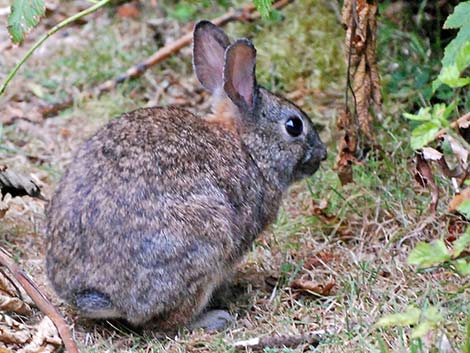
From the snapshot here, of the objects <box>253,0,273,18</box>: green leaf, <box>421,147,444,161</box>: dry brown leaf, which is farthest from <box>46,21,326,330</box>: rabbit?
<box>421,147,444,161</box>: dry brown leaf

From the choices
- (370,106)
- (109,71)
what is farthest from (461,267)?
(109,71)

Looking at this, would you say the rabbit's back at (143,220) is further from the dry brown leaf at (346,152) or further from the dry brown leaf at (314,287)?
the dry brown leaf at (346,152)

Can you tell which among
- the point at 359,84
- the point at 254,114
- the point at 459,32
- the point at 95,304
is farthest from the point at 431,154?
the point at 95,304

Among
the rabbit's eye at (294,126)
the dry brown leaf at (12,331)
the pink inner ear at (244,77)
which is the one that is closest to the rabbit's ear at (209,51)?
the pink inner ear at (244,77)

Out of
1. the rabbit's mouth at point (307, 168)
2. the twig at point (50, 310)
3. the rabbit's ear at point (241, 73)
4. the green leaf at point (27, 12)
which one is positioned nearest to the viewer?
the twig at point (50, 310)

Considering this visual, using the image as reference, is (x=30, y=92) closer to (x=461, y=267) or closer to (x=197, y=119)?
(x=197, y=119)

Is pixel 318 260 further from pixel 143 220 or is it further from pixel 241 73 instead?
pixel 143 220

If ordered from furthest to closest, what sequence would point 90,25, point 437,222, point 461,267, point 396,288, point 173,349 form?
point 90,25 → point 437,222 → point 396,288 → point 173,349 → point 461,267
